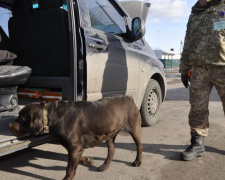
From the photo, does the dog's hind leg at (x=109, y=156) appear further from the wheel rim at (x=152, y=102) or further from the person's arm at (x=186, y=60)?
the wheel rim at (x=152, y=102)

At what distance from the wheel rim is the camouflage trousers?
1366 millimetres

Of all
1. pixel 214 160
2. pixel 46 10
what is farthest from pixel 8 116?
pixel 214 160

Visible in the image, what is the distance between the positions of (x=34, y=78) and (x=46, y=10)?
985mm

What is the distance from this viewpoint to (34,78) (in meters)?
4.00

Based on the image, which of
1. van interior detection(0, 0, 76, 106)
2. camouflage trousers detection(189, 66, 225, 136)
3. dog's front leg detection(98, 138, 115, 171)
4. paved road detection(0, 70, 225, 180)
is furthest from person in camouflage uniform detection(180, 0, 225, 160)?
van interior detection(0, 0, 76, 106)

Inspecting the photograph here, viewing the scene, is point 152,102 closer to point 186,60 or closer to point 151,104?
point 151,104

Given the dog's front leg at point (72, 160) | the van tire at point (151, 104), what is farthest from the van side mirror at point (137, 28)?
the dog's front leg at point (72, 160)

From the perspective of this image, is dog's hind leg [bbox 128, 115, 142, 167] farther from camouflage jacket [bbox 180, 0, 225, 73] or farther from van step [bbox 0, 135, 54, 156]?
camouflage jacket [bbox 180, 0, 225, 73]

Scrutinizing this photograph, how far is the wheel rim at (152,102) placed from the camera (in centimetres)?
497

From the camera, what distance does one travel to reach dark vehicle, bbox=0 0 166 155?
334 centimetres

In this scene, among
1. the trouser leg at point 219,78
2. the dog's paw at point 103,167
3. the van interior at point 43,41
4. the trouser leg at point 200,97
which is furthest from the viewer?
the van interior at point 43,41

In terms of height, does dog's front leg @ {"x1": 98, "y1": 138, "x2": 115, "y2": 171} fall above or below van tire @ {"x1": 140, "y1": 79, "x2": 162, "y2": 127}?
below

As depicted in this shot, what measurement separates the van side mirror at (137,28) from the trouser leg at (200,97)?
93cm

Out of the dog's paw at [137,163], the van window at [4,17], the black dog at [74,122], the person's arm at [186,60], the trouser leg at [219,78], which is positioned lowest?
the dog's paw at [137,163]
